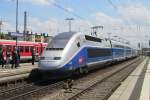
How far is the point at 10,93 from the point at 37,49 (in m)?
34.3

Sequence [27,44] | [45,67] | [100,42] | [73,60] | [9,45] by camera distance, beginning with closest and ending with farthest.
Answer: [45,67] → [73,60] → [100,42] → [9,45] → [27,44]

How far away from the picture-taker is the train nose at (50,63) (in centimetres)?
2083

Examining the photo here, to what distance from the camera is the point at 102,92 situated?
60.0 feet

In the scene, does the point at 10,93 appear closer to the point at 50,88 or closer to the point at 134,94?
the point at 50,88

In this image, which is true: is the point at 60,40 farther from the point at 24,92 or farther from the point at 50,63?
the point at 24,92

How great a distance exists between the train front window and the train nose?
139 centimetres

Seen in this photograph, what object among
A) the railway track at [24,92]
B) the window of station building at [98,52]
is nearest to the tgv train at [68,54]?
the window of station building at [98,52]

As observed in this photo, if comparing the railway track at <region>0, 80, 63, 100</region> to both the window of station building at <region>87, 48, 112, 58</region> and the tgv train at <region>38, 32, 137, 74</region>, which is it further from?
the window of station building at <region>87, 48, 112, 58</region>

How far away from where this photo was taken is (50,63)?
2094 centimetres

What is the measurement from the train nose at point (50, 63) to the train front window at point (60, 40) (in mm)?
1388

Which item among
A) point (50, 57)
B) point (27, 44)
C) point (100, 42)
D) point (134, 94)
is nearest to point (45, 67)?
point (50, 57)

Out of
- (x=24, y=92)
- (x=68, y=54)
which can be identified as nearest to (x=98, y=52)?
(x=68, y=54)

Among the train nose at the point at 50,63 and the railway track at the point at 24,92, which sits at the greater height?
the train nose at the point at 50,63

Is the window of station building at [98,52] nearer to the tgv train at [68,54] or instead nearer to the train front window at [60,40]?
the tgv train at [68,54]
